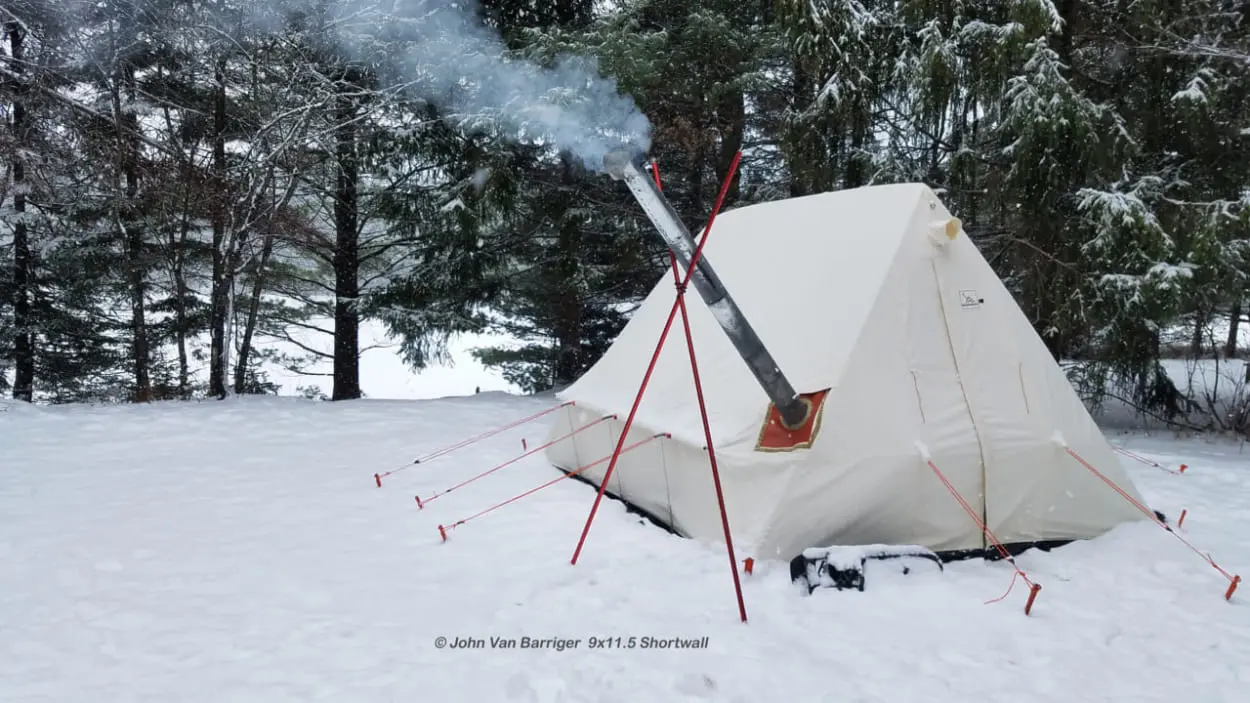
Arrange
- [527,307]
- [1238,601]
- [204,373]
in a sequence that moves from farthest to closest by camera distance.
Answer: [204,373] → [527,307] → [1238,601]

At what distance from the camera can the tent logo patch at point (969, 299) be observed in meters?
3.91

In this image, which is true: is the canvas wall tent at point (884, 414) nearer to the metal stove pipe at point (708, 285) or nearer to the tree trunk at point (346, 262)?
the metal stove pipe at point (708, 285)

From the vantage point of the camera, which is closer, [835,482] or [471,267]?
[835,482]

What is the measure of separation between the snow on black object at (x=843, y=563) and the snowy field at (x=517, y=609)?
3.2 inches

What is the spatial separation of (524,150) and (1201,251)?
702 cm

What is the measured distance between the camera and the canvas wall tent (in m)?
3.47

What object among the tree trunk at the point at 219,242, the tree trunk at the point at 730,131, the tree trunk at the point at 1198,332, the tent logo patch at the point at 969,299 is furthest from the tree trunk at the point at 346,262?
A: the tree trunk at the point at 1198,332

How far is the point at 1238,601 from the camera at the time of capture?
3.14 meters

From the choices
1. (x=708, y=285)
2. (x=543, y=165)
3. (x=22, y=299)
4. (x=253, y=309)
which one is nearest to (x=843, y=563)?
(x=708, y=285)

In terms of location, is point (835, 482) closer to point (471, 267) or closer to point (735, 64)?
point (735, 64)

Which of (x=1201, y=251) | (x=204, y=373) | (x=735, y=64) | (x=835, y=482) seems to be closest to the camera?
(x=835, y=482)

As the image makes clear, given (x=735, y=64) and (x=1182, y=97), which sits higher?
(x=735, y=64)

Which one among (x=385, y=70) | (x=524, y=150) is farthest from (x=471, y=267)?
(x=385, y=70)

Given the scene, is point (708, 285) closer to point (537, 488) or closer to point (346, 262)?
point (537, 488)
